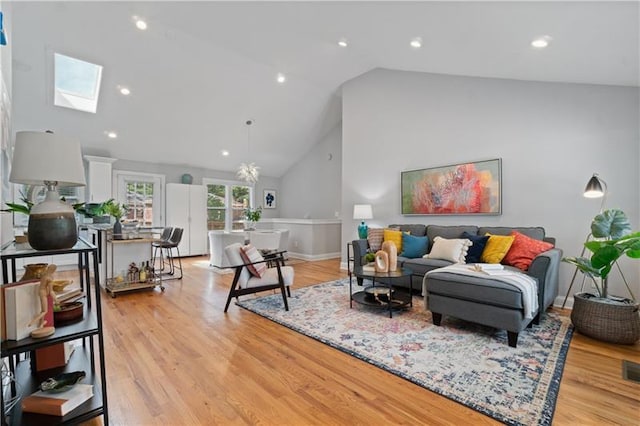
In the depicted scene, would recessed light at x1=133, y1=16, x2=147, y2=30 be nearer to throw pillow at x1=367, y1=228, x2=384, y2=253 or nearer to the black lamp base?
the black lamp base

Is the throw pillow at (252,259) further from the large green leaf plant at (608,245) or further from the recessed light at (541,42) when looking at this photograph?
Result: the recessed light at (541,42)

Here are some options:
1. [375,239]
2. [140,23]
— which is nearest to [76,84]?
[140,23]

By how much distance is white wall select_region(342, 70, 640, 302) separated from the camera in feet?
11.1

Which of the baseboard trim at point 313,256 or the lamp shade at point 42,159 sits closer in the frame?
the lamp shade at point 42,159

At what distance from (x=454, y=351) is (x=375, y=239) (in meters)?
2.40

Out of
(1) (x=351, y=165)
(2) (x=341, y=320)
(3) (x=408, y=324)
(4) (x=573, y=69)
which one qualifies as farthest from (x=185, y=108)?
(4) (x=573, y=69)

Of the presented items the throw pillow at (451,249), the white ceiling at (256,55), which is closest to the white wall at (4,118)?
the white ceiling at (256,55)

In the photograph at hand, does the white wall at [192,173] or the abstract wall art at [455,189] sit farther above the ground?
the white wall at [192,173]

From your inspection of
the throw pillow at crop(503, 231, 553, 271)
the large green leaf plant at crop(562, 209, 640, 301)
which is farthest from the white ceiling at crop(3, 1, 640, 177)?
the throw pillow at crop(503, 231, 553, 271)

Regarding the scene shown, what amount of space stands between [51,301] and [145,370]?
109cm

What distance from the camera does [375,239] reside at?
4.75 m

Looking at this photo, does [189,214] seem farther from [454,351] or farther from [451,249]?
[454,351]

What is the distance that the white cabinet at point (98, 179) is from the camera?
6.23m

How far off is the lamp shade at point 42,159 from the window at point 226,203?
6769 millimetres
